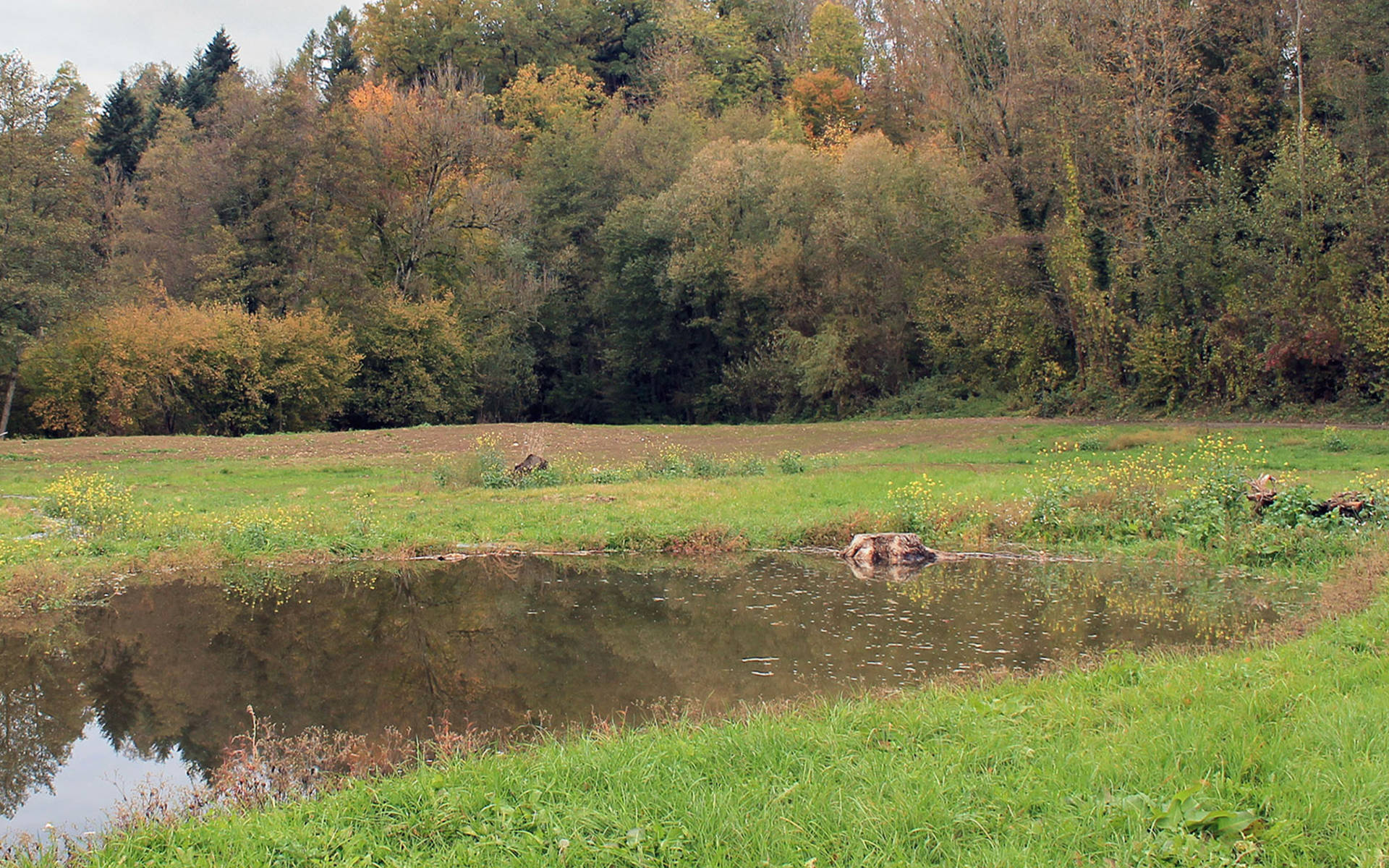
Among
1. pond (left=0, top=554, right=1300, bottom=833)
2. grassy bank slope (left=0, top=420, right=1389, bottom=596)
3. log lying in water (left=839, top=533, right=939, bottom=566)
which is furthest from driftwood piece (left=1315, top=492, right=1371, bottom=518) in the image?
log lying in water (left=839, top=533, right=939, bottom=566)

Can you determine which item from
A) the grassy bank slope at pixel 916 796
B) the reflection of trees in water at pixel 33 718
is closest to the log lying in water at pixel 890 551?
the grassy bank slope at pixel 916 796

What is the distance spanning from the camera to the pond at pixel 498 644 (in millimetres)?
9078

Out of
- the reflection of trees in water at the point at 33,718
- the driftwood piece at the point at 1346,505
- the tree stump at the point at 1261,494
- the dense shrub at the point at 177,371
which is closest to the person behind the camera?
the reflection of trees in water at the point at 33,718

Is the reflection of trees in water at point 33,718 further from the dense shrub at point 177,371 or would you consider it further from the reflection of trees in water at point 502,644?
the dense shrub at point 177,371

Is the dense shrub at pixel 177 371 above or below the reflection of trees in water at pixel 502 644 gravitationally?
above

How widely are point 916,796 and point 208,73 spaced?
3262 inches

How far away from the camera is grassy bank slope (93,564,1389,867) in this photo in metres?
5.27

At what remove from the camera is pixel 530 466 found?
25094mm

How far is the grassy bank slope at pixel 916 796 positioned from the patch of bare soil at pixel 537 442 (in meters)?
22.0

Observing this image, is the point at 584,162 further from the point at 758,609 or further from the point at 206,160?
the point at 758,609

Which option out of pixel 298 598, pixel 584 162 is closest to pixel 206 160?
pixel 584 162

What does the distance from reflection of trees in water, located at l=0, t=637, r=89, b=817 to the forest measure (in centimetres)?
3057

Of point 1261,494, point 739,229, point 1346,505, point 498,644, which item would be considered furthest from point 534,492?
point 739,229

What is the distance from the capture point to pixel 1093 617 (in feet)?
40.9
